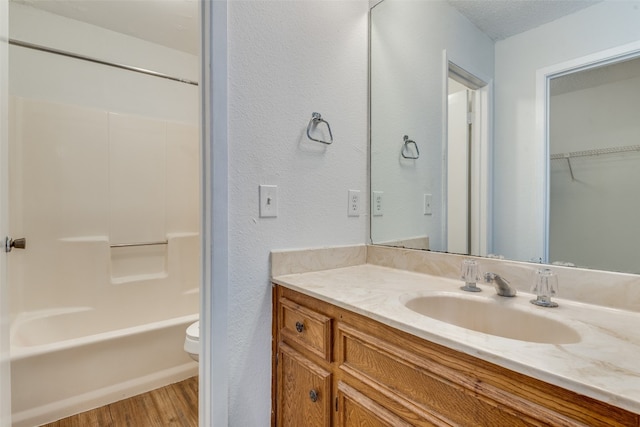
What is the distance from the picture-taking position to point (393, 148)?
4.60 ft

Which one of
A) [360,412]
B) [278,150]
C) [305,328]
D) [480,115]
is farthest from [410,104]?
[360,412]

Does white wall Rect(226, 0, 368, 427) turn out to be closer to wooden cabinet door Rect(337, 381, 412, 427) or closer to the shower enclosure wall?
wooden cabinet door Rect(337, 381, 412, 427)

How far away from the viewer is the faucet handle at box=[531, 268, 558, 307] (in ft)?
2.71

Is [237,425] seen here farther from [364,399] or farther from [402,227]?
[402,227]

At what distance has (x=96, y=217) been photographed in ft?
6.83

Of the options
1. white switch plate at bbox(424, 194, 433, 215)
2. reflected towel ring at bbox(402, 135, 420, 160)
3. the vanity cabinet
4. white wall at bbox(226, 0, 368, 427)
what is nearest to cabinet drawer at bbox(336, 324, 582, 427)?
the vanity cabinet

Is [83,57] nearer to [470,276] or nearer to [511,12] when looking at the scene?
[511,12]

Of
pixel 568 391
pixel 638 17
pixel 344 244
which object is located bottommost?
pixel 568 391

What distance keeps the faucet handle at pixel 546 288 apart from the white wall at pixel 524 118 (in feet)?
0.47

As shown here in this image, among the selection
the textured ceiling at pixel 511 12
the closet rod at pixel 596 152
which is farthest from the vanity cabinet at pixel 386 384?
the textured ceiling at pixel 511 12

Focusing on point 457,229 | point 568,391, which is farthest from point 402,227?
point 568,391

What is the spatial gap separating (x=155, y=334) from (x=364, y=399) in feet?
4.97

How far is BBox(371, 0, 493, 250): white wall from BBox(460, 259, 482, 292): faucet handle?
0.20m

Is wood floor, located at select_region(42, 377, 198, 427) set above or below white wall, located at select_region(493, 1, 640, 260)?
below
